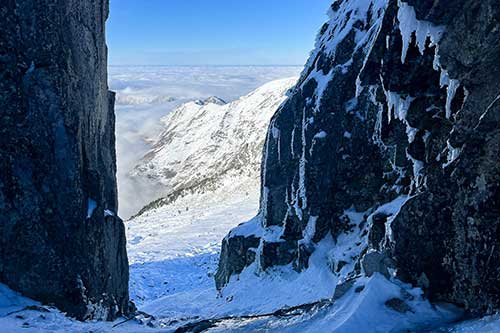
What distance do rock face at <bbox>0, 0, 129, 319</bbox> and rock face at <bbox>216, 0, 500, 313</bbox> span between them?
33.7 ft

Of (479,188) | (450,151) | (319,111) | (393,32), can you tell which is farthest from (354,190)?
(479,188)

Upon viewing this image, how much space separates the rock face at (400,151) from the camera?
29.9 feet

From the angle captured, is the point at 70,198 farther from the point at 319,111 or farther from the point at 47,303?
the point at 319,111

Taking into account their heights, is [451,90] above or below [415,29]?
below

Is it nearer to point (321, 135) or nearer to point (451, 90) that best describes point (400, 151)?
point (451, 90)

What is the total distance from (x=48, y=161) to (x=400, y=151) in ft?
44.6

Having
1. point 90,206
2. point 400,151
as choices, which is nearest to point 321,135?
point 400,151

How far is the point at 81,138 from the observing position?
1723cm

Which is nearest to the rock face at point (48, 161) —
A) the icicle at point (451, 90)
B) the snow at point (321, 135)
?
the icicle at point (451, 90)

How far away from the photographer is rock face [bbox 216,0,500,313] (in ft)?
29.9

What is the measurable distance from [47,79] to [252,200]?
218 ft

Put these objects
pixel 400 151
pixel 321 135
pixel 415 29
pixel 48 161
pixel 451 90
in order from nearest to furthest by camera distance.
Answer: pixel 451 90
pixel 415 29
pixel 48 161
pixel 400 151
pixel 321 135

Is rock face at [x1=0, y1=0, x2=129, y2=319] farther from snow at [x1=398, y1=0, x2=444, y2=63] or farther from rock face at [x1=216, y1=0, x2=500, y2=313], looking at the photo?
snow at [x1=398, y1=0, x2=444, y2=63]

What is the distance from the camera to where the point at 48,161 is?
15055 mm
